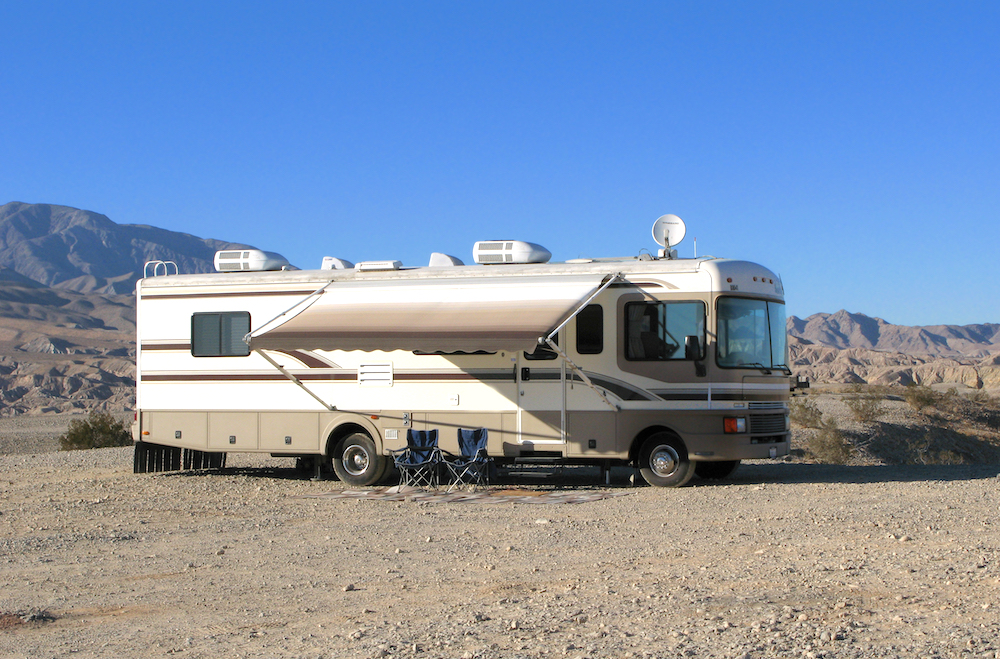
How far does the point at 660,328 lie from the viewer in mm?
11867

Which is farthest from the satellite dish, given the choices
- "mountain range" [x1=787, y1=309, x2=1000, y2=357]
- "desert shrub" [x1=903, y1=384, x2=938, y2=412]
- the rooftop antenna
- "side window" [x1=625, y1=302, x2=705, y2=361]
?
"mountain range" [x1=787, y1=309, x2=1000, y2=357]

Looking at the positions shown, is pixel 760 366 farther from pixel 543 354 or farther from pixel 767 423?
pixel 543 354

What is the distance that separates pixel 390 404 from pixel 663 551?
5.59 metres

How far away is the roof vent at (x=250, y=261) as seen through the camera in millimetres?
13672

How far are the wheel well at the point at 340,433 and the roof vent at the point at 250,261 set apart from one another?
2.40 m

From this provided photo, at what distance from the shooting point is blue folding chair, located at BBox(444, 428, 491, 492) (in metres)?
12.2

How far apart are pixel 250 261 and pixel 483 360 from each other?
3654mm

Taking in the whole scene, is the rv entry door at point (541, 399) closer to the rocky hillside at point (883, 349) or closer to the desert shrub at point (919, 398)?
the desert shrub at point (919, 398)

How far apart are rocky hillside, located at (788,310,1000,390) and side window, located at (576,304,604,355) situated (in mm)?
60872

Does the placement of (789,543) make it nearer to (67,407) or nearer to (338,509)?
(338,509)

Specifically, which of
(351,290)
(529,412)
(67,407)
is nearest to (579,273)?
(529,412)

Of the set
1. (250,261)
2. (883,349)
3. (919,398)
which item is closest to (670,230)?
(250,261)

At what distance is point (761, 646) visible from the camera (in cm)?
508

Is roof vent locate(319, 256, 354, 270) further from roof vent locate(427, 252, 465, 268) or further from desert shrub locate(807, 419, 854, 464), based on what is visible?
desert shrub locate(807, 419, 854, 464)
